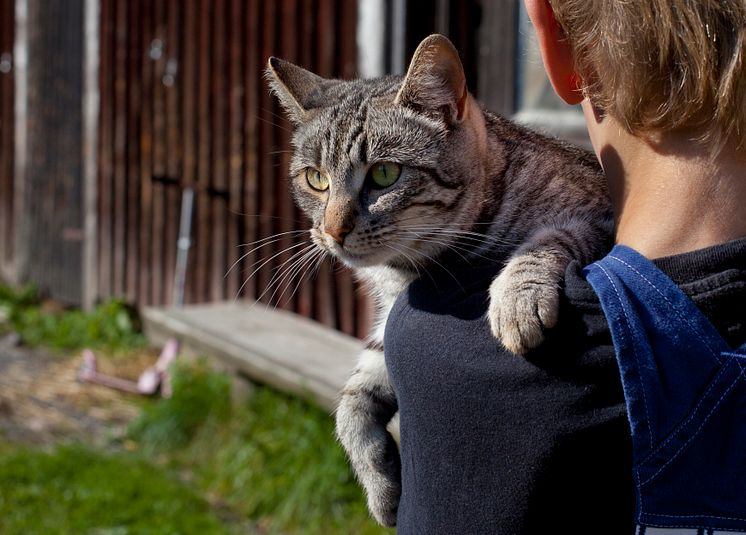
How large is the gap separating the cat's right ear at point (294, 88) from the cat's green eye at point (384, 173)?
0.33 metres

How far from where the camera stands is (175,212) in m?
6.79

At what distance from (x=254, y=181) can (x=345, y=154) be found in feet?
13.1

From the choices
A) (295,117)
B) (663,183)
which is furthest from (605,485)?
(295,117)

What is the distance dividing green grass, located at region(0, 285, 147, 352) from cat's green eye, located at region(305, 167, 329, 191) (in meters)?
4.74

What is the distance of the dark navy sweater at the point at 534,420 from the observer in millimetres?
1302

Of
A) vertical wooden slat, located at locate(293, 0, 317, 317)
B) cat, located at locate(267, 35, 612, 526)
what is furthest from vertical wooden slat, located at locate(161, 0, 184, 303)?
cat, located at locate(267, 35, 612, 526)

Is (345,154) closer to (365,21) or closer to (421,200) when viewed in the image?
(421,200)

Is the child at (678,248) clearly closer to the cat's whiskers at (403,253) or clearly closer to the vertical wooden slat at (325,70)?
the cat's whiskers at (403,253)

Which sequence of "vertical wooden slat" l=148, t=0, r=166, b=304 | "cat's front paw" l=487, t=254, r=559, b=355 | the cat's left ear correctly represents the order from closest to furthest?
1. "cat's front paw" l=487, t=254, r=559, b=355
2. the cat's left ear
3. "vertical wooden slat" l=148, t=0, r=166, b=304

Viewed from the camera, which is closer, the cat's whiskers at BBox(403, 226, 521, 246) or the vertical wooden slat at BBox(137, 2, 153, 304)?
the cat's whiskers at BBox(403, 226, 521, 246)

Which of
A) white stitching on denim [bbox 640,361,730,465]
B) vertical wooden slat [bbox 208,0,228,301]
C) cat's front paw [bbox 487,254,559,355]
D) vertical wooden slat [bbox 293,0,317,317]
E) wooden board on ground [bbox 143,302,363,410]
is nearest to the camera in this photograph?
white stitching on denim [bbox 640,361,730,465]

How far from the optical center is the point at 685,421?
127 centimetres

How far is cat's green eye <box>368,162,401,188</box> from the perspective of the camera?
210 centimetres

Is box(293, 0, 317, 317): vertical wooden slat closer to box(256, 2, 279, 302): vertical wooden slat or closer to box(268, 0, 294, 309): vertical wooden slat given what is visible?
box(268, 0, 294, 309): vertical wooden slat
